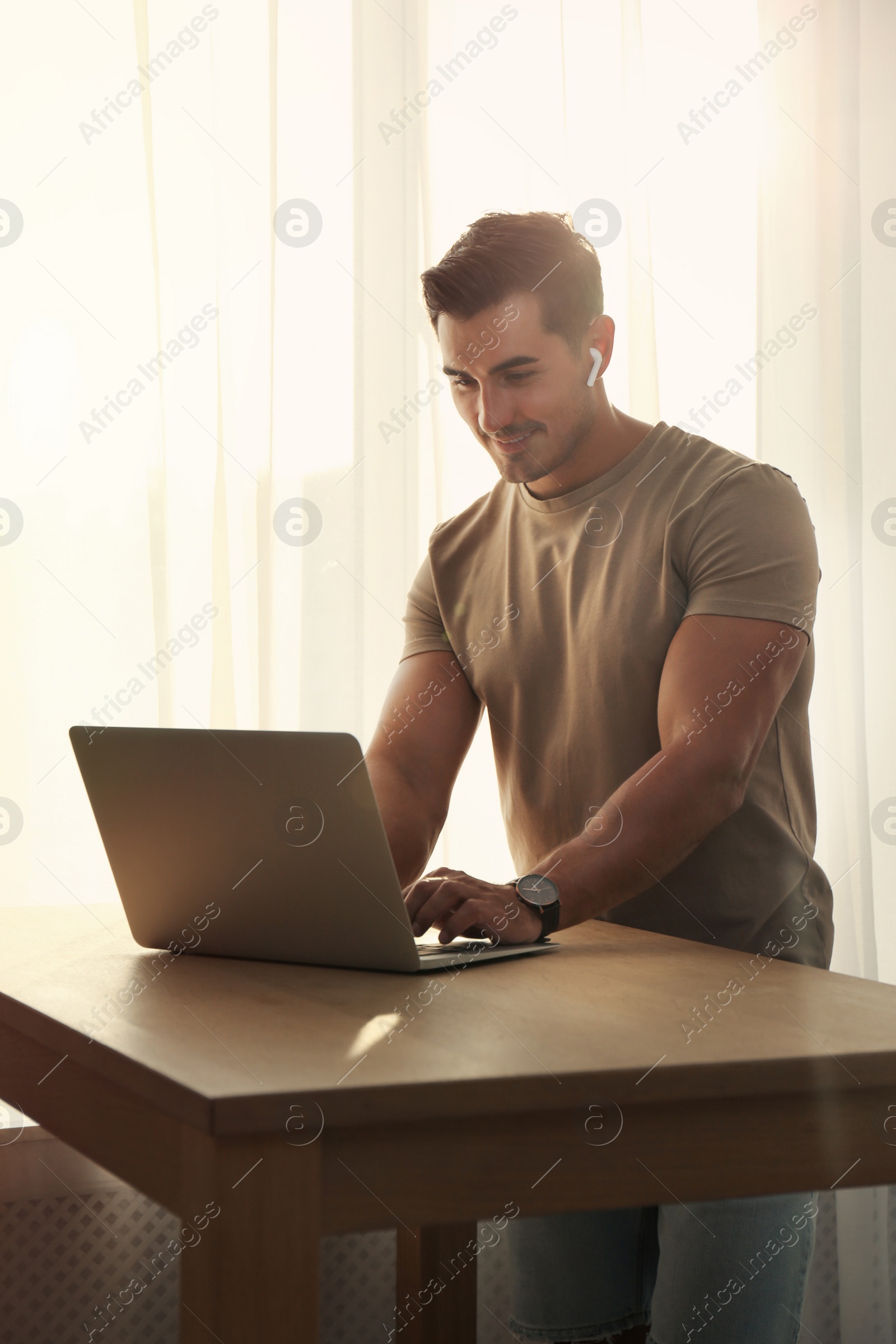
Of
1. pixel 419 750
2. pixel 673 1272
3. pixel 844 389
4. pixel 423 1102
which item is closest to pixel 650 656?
pixel 419 750

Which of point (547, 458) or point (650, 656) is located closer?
point (650, 656)

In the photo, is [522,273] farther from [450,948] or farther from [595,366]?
[450,948]

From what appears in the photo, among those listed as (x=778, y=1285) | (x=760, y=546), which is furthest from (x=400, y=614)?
(x=778, y=1285)

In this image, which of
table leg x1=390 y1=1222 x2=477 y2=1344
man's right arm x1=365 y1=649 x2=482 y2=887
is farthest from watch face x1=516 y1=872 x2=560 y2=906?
table leg x1=390 y1=1222 x2=477 y2=1344

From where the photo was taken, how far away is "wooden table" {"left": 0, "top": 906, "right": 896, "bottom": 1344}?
60 cm

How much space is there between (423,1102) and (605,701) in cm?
72

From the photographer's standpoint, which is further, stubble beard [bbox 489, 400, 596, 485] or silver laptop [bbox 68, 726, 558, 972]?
stubble beard [bbox 489, 400, 596, 485]

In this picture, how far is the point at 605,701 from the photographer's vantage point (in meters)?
1.29

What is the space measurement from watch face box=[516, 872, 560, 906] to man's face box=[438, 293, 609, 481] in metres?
0.54

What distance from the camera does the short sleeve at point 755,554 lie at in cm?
117

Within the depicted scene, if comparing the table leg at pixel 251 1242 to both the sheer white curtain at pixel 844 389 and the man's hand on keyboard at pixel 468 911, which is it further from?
the sheer white curtain at pixel 844 389

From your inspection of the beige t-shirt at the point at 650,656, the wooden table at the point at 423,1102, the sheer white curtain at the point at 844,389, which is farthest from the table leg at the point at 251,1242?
the sheer white curtain at the point at 844,389

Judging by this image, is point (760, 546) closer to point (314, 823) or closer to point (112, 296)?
point (314, 823)

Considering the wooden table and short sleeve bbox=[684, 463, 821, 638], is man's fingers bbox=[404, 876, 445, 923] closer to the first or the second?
the wooden table
